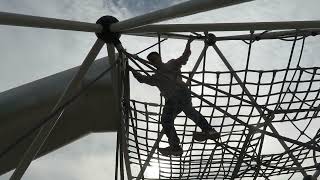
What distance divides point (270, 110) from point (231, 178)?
79cm

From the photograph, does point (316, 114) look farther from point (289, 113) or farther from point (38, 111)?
point (38, 111)

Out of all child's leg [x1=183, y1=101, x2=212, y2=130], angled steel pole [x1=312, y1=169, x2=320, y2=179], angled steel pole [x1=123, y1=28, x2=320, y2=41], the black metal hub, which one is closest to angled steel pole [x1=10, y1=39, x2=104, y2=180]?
the black metal hub

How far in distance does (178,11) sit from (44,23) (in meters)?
1.01

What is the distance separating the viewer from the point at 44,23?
452cm

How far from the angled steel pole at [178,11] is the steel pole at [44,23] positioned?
1.02ft

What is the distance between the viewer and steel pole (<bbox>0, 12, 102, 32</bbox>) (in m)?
4.32

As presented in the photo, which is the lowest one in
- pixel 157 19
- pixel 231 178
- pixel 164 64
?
pixel 231 178

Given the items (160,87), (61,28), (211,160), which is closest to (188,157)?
(211,160)

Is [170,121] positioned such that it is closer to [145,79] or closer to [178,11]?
[145,79]

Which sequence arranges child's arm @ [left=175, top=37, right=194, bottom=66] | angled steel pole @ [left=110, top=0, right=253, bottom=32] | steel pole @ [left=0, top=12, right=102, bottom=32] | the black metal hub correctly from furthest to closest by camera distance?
1. child's arm @ [left=175, top=37, right=194, bottom=66]
2. the black metal hub
3. steel pole @ [left=0, top=12, right=102, bottom=32]
4. angled steel pole @ [left=110, top=0, right=253, bottom=32]

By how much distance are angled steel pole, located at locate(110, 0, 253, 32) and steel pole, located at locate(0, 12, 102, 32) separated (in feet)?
1.02

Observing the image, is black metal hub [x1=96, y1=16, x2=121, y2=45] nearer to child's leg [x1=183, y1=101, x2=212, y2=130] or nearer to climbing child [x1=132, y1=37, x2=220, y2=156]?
climbing child [x1=132, y1=37, x2=220, y2=156]

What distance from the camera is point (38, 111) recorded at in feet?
23.2

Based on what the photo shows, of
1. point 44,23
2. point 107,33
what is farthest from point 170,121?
point 44,23
